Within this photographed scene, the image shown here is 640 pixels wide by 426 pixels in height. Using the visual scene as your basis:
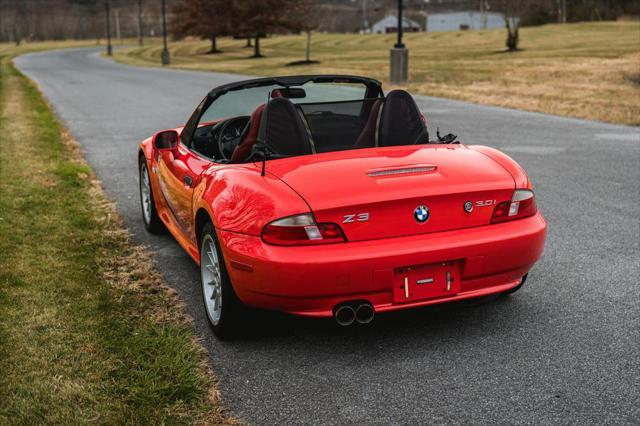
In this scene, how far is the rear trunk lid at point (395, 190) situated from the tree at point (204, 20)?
5832 centimetres

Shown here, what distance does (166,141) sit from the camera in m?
5.39

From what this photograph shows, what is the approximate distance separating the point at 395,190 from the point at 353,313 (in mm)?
627

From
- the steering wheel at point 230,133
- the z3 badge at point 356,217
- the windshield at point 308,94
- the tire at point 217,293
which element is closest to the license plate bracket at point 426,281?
the z3 badge at point 356,217

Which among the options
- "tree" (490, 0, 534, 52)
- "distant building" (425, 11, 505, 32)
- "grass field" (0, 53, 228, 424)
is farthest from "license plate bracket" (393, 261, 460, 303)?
"distant building" (425, 11, 505, 32)

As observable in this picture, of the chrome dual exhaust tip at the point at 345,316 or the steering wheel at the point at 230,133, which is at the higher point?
the steering wheel at the point at 230,133

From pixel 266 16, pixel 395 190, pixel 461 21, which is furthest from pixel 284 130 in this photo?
pixel 461 21

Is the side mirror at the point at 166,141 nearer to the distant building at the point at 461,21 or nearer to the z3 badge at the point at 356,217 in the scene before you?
the z3 badge at the point at 356,217

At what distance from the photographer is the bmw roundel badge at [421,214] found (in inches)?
143

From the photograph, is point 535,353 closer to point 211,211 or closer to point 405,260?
point 405,260

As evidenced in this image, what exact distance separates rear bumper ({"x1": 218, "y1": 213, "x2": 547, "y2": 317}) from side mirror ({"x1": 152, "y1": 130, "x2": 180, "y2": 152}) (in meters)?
1.73

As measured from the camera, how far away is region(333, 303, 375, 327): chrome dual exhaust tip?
11.8 ft

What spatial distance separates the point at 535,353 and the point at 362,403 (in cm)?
104

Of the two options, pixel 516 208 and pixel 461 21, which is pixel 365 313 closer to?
pixel 516 208

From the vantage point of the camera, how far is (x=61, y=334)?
4059mm
